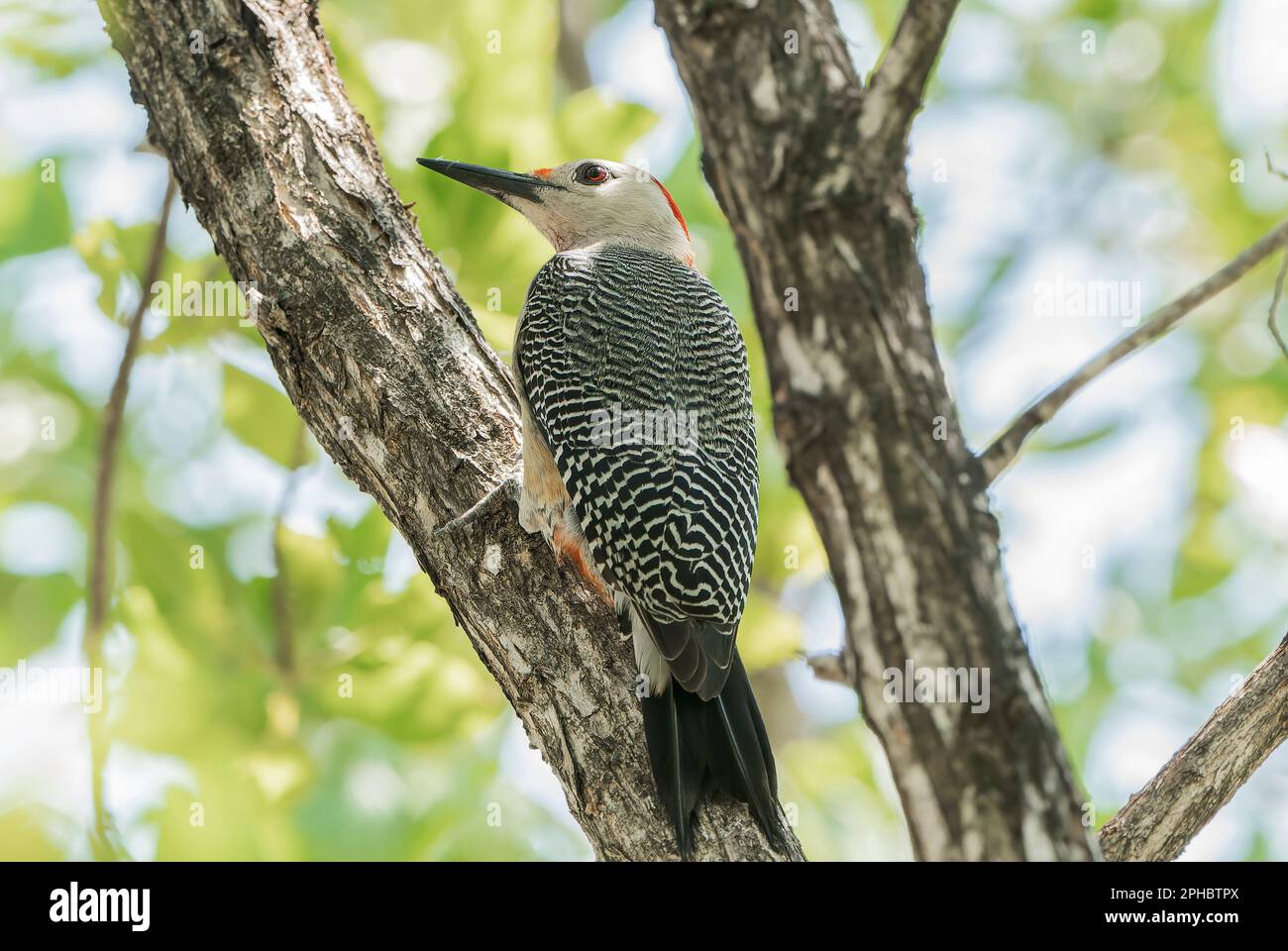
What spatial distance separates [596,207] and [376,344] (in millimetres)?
1941

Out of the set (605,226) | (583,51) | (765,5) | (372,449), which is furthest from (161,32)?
(583,51)

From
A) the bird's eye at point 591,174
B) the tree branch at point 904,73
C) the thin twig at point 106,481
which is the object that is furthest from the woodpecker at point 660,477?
the tree branch at point 904,73

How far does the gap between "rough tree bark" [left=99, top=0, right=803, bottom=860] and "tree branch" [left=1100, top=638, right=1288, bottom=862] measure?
970 mm

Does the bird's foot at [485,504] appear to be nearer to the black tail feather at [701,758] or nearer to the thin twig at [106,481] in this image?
the black tail feather at [701,758]

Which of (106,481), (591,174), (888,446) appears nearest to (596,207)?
(591,174)

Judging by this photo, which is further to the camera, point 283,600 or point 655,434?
point 283,600

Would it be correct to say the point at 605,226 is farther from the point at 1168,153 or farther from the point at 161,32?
the point at 1168,153

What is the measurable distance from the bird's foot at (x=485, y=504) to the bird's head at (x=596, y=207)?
1.82 meters

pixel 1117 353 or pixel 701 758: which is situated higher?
pixel 1117 353

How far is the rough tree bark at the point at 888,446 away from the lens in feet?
6.40

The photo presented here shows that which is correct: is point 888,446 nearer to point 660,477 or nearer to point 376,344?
point 660,477

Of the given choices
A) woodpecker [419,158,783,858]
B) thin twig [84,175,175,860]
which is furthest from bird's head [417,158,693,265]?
thin twig [84,175,175,860]

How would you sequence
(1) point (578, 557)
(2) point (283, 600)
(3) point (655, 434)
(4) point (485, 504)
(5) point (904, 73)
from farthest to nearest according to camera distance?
(2) point (283, 600)
(3) point (655, 434)
(1) point (578, 557)
(4) point (485, 504)
(5) point (904, 73)

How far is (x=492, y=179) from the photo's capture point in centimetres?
472
